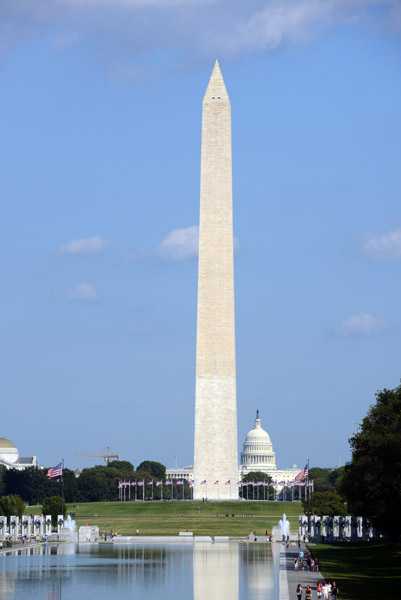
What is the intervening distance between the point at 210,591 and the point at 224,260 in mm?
66662

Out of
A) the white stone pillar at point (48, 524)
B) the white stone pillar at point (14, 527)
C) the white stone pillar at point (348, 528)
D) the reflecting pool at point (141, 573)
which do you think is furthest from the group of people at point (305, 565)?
the white stone pillar at point (48, 524)

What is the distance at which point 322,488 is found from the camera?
547 feet

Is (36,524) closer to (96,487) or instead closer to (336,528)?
(336,528)

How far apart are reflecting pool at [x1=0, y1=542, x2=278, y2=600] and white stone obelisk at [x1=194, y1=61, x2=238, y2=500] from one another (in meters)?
37.6

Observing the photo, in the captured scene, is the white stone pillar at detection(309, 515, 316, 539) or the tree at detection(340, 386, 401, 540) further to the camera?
the white stone pillar at detection(309, 515, 316, 539)

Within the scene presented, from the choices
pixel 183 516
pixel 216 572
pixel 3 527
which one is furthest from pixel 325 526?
pixel 216 572

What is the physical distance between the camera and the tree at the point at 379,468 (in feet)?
188

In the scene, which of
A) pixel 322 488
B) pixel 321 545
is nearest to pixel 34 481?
pixel 322 488

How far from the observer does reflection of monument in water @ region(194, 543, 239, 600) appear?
35.9 m

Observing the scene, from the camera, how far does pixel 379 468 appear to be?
5850cm

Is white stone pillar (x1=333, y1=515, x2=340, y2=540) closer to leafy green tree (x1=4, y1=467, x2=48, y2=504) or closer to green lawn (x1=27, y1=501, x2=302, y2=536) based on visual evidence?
green lawn (x1=27, y1=501, x2=302, y2=536)

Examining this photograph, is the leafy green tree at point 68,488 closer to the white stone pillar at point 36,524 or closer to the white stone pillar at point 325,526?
the white stone pillar at point 36,524

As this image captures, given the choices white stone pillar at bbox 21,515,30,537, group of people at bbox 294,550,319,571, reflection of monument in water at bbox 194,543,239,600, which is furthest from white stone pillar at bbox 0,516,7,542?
group of people at bbox 294,550,319,571

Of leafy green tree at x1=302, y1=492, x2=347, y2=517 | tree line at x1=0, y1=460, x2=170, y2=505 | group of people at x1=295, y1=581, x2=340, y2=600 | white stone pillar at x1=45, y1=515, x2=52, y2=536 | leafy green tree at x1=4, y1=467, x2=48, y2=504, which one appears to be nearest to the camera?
group of people at x1=295, y1=581, x2=340, y2=600
